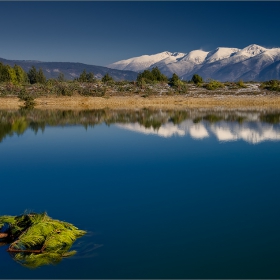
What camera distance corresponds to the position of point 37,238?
858 centimetres

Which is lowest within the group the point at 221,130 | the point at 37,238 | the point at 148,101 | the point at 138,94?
the point at 37,238

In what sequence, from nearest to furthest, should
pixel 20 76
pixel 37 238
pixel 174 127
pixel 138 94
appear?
pixel 37 238, pixel 174 127, pixel 138 94, pixel 20 76

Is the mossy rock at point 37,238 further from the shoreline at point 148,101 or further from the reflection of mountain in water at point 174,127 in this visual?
the shoreline at point 148,101

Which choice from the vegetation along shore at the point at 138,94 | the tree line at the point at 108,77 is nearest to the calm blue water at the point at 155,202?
the vegetation along shore at the point at 138,94

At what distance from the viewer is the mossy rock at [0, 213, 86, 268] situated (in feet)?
26.3

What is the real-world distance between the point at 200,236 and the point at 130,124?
2447 cm

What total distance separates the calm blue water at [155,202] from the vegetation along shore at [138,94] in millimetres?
34067

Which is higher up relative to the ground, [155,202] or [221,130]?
[221,130]

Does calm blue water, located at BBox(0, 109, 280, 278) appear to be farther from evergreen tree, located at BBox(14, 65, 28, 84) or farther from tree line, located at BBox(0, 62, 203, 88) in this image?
evergreen tree, located at BBox(14, 65, 28, 84)

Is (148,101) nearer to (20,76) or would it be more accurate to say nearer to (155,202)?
(20,76)

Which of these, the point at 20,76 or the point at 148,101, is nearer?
the point at 148,101

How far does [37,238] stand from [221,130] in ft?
67.9

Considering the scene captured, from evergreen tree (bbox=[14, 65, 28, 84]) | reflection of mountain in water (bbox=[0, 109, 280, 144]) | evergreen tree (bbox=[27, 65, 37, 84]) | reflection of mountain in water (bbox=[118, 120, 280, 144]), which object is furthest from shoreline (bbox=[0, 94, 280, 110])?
evergreen tree (bbox=[27, 65, 37, 84])

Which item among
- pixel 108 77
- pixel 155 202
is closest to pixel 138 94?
pixel 108 77
